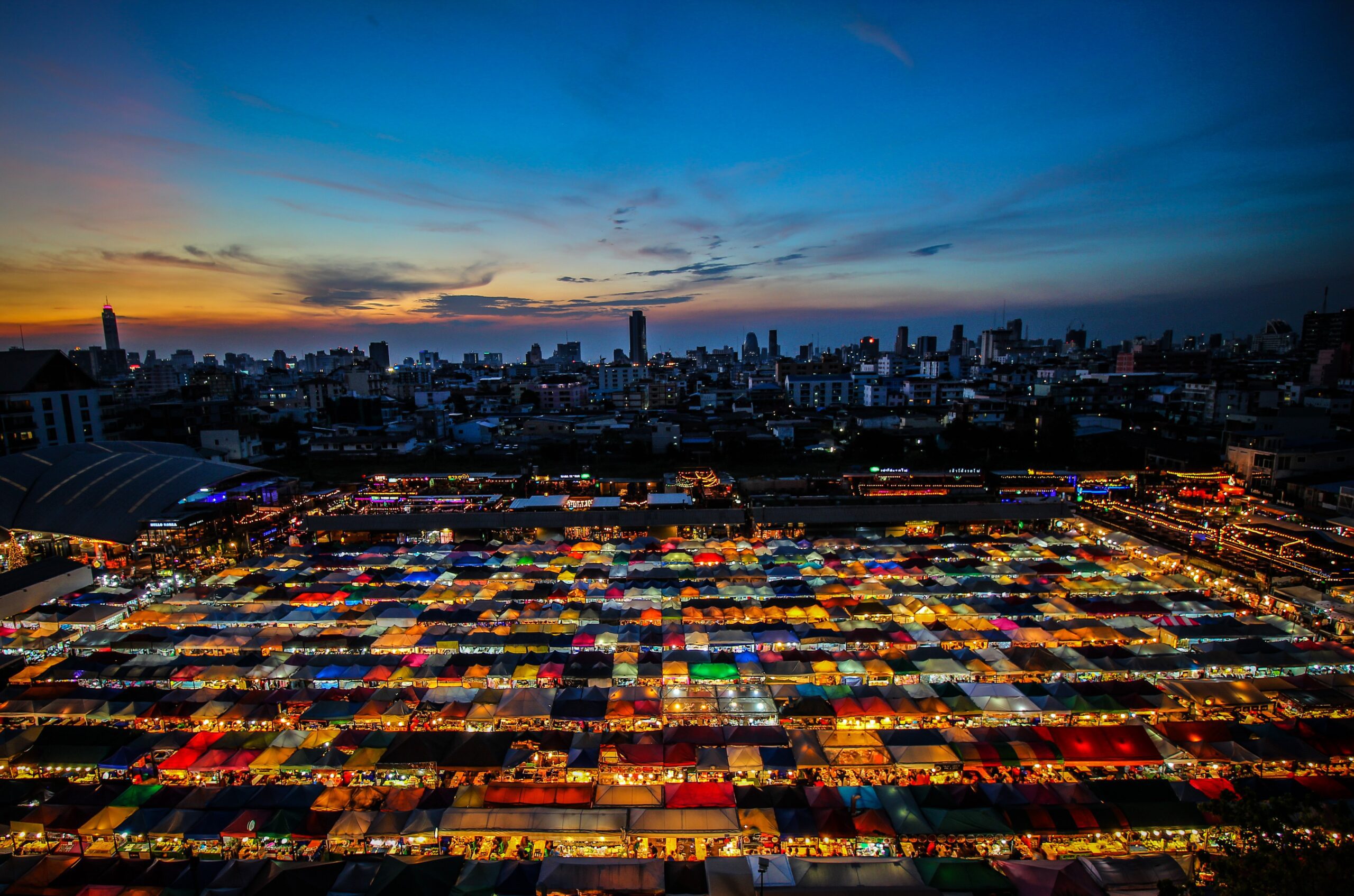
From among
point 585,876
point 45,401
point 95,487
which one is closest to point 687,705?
point 585,876

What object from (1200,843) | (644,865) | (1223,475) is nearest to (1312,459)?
(1223,475)

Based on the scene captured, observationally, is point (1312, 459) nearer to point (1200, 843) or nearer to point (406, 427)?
point (1200, 843)

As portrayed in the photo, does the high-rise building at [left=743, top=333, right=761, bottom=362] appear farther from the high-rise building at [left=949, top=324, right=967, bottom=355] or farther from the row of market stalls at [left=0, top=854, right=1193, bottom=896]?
the row of market stalls at [left=0, top=854, right=1193, bottom=896]

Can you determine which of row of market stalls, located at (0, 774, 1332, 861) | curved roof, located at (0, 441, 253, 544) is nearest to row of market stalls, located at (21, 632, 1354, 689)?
row of market stalls, located at (0, 774, 1332, 861)

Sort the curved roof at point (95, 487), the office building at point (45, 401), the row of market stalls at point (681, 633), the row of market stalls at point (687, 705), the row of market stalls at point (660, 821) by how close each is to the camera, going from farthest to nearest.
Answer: the office building at point (45, 401)
the curved roof at point (95, 487)
the row of market stalls at point (681, 633)
the row of market stalls at point (687, 705)
the row of market stalls at point (660, 821)

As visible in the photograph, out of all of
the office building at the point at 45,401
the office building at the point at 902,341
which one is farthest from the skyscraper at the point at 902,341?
the office building at the point at 45,401

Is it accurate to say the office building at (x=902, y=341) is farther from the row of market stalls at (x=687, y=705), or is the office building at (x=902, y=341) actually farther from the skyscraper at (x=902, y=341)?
the row of market stalls at (x=687, y=705)
